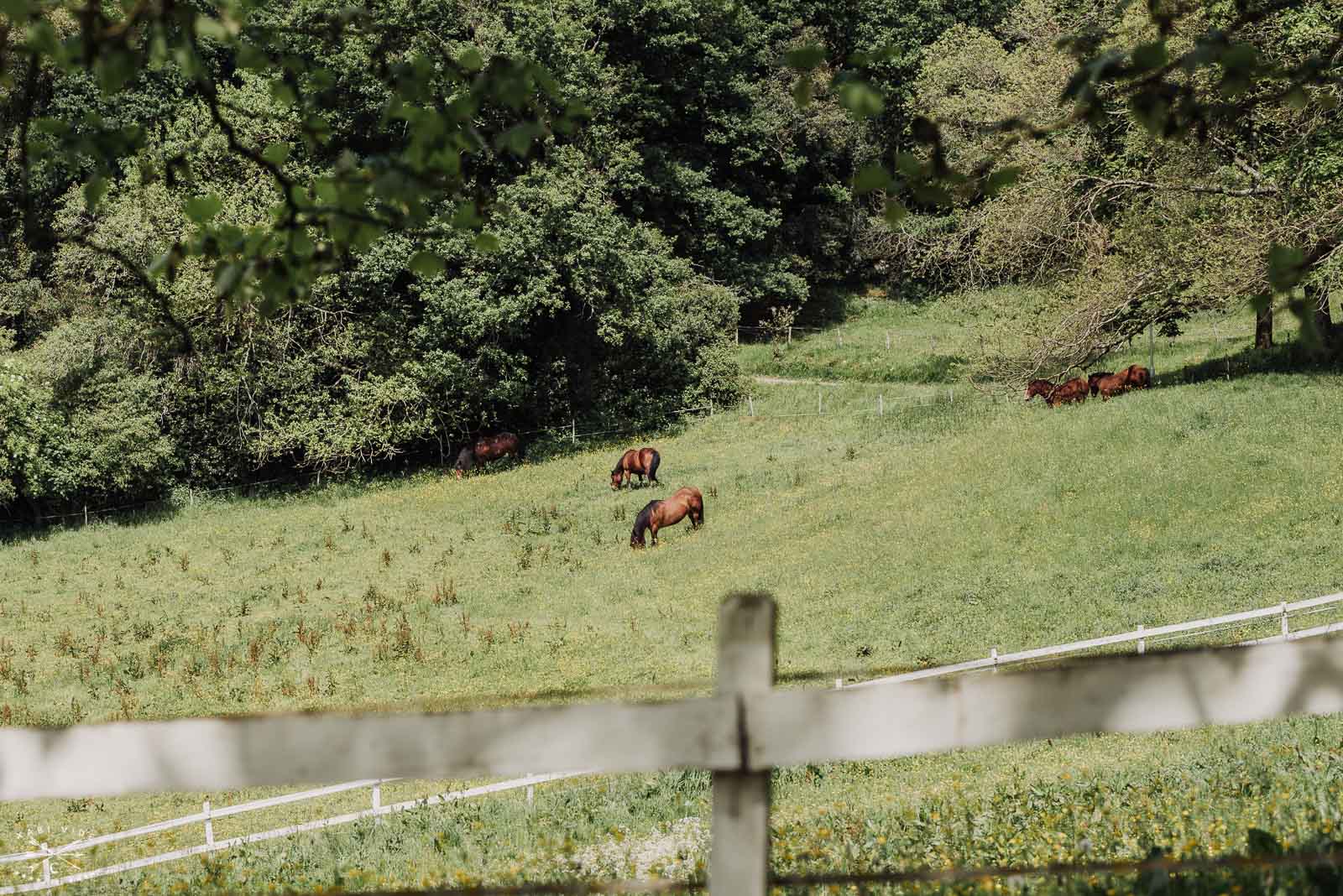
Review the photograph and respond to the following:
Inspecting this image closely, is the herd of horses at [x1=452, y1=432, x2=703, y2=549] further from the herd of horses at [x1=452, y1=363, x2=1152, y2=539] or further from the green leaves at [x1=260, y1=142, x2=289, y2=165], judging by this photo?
the green leaves at [x1=260, y1=142, x2=289, y2=165]

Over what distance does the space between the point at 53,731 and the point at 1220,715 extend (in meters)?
2.53

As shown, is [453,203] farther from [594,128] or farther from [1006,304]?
[1006,304]

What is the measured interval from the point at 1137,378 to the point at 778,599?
1666 centimetres

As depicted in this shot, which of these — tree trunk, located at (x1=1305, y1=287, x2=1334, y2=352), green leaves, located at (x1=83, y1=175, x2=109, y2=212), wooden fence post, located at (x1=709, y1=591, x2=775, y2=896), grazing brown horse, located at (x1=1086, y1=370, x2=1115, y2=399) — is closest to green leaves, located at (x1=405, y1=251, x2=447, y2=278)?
green leaves, located at (x1=83, y1=175, x2=109, y2=212)

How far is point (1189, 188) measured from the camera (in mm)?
25859

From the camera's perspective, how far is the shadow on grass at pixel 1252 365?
28.5 metres

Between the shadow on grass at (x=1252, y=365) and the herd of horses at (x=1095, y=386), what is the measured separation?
59cm

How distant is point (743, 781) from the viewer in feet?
7.93

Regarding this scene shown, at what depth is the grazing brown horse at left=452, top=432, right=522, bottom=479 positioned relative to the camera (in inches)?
1555

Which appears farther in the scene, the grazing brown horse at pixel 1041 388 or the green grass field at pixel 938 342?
the grazing brown horse at pixel 1041 388

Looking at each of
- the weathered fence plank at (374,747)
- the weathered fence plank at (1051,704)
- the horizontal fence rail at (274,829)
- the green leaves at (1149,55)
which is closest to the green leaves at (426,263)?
the weathered fence plank at (374,747)

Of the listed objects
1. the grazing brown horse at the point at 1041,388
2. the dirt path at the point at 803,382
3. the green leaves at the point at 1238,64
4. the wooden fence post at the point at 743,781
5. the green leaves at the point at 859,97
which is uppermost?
the dirt path at the point at 803,382

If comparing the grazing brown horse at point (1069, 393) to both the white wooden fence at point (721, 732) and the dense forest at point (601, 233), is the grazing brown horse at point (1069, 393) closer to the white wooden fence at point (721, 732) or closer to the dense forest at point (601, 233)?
the dense forest at point (601, 233)

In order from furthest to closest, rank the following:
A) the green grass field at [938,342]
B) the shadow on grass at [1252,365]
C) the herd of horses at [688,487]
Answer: the green grass field at [938,342] → the shadow on grass at [1252,365] → the herd of horses at [688,487]
